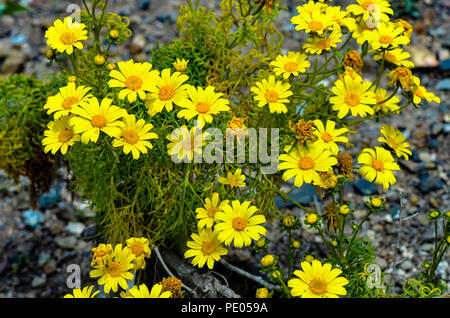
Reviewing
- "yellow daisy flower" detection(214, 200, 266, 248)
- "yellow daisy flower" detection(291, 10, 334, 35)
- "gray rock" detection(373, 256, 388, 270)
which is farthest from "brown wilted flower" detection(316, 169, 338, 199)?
"gray rock" detection(373, 256, 388, 270)

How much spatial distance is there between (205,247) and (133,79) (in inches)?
20.9

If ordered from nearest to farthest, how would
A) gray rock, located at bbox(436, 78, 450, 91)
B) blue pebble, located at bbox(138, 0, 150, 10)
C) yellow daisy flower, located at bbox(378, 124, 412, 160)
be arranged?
yellow daisy flower, located at bbox(378, 124, 412, 160) < gray rock, located at bbox(436, 78, 450, 91) < blue pebble, located at bbox(138, 0, 150, 10)

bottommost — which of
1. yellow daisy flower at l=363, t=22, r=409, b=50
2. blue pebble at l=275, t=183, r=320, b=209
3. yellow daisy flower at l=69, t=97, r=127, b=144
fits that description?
blue pebble at l=275, t=183, r=320, b=209

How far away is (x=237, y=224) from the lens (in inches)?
55.2

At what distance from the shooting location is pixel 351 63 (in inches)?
61.8

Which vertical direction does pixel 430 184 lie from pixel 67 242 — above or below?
above

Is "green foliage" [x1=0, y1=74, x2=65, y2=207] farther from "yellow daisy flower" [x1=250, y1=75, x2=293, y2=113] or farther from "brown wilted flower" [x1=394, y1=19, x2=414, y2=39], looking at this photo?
"brown wilted flower" [x1=394, y1=19, x2=414, y2=39]

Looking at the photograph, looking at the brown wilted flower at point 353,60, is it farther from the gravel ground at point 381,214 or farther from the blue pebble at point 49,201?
the blue pebble at point 49,201

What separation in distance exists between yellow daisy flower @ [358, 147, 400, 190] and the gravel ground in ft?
1.76

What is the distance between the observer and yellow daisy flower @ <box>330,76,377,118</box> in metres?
1.51

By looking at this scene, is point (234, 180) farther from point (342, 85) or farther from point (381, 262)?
point (381, 262)

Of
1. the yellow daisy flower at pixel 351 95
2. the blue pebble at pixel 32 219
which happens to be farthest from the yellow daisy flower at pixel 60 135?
the blue pebble at pixel 32 219

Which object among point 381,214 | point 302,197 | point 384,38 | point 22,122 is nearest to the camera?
→ point 384,38

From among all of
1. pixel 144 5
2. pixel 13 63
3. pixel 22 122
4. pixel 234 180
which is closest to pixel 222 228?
pixel 234 180
